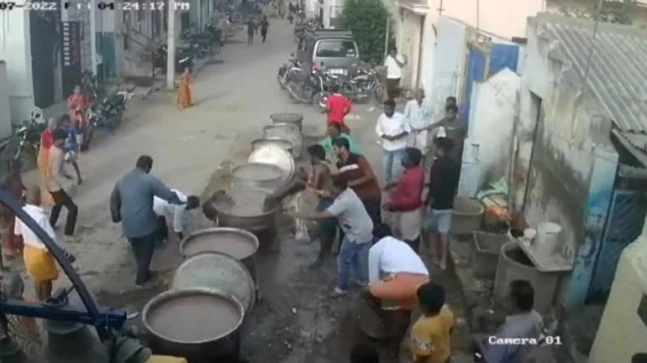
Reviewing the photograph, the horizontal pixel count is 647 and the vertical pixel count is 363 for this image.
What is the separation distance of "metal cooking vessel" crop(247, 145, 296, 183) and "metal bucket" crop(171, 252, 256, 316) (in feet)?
12.1

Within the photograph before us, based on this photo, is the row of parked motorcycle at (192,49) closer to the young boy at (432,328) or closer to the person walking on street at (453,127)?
the person walking on street at (453,127)

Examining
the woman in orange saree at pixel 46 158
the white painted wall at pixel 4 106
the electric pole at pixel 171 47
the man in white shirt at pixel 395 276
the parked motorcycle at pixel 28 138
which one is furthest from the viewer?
the electric pole at pixel 171 47

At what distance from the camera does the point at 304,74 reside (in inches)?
789

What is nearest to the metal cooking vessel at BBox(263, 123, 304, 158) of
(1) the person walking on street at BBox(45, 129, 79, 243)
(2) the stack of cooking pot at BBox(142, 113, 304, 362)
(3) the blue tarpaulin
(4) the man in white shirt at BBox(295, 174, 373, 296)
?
(3) the blue tarpaulin

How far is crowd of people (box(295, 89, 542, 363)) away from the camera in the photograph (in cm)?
494

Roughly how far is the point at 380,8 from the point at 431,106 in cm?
1056

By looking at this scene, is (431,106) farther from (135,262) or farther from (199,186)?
(135,262)

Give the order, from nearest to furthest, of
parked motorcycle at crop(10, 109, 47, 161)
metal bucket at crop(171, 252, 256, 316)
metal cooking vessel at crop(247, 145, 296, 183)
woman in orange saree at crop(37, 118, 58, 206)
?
metal bucket at crop(171, 252, 256, 316), woman in orange saree at crop(37, 118, 58, 206), metal cooking vessel at crop(247, 145, 296, 183), parked motorcycle at crop(10, 109, 47, 161)

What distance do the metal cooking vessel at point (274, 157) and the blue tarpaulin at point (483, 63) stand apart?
3.17m

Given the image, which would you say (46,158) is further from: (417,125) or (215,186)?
(417,125)

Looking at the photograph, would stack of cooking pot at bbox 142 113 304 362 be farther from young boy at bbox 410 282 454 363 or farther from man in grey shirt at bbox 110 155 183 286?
young boy at bbox 410 282 454 363

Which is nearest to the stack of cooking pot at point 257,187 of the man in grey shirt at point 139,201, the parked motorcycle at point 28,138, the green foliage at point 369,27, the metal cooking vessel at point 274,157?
the metal cooking vessel at point 274,157

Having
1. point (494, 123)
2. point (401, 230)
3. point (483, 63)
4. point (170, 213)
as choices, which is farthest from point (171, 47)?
point (401, 230)

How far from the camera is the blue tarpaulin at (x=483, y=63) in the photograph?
38.4 ft
